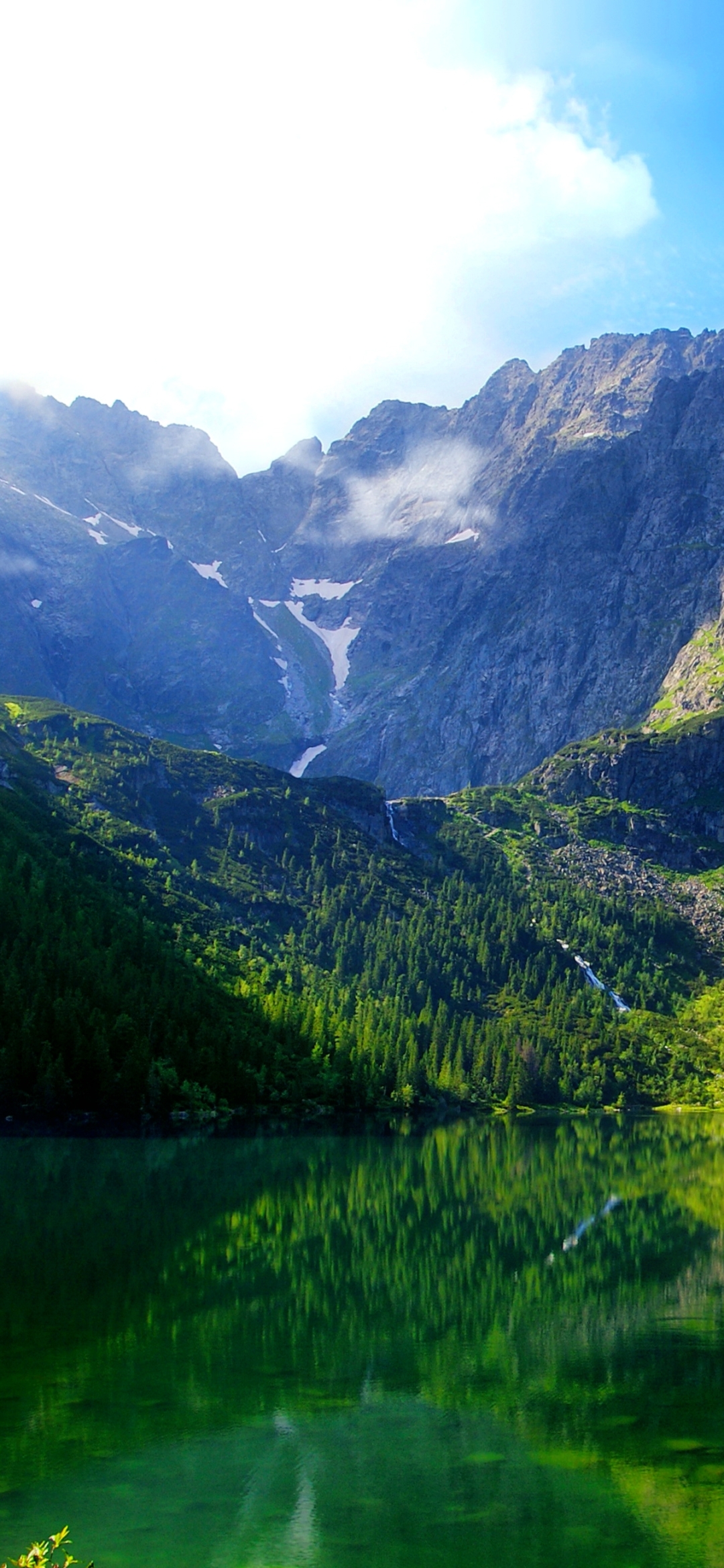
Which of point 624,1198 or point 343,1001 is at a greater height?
point 343,1001

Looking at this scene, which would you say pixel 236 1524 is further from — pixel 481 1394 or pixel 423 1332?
pixel 423 1332

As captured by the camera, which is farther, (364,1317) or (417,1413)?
(364,1317)

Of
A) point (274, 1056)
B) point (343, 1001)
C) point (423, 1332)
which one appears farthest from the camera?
point (343, 1001)

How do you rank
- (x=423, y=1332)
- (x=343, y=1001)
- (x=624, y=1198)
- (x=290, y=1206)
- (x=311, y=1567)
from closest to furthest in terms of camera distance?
→ (x=311, y=1567), (x=423, y=1332), (x=290, y=1206), (x=624, y=1198), (x=343, y=1001)

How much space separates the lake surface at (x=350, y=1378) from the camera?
24.8 m

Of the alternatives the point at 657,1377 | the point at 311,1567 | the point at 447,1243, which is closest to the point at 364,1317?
the point at 657,1377

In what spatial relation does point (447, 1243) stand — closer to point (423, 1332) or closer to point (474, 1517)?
point (423, 1332)

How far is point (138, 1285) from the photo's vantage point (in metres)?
44.6

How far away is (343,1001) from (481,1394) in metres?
164

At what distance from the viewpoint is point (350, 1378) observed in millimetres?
35969

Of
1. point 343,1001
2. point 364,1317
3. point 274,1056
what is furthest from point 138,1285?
point 343,1001

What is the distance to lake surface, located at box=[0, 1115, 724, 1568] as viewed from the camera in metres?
24.8

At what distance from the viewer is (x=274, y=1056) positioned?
140875 millimetres

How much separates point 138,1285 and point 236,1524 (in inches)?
819
